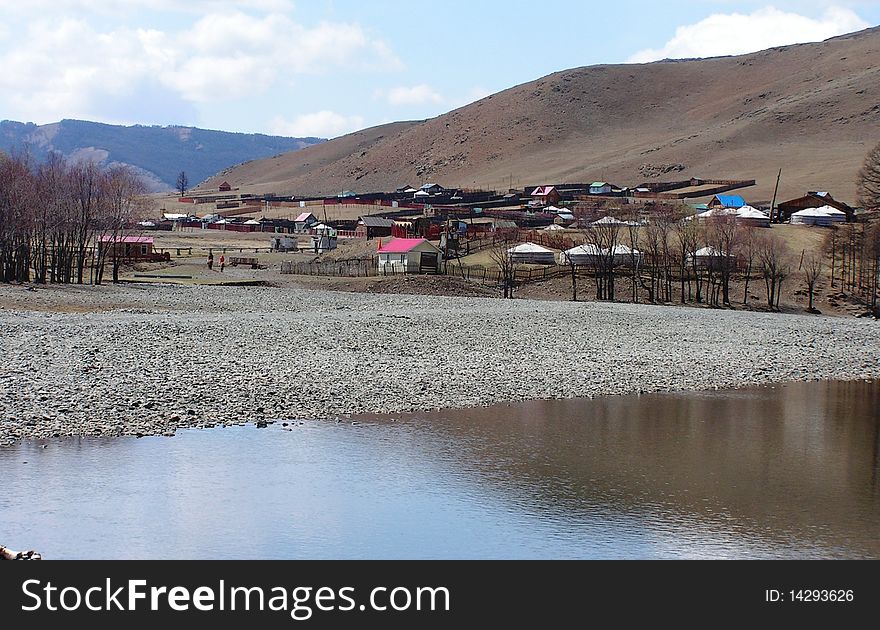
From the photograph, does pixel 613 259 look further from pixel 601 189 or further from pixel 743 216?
pixel 601 189

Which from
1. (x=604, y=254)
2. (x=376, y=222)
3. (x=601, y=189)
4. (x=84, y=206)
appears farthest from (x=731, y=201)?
(x=84, y=206)

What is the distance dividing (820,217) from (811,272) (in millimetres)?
24122

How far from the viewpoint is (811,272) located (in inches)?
2280

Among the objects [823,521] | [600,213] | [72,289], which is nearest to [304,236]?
[600,213]

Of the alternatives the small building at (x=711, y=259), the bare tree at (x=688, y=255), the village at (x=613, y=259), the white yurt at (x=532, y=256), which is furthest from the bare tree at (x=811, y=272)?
the white yurt at (x=532, y=256)

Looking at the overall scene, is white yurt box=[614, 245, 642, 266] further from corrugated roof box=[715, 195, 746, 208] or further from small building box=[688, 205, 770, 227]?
corrugated roof box=[715, 195, 746, 208]

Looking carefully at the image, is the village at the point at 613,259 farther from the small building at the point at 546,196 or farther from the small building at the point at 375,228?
the small building at the point at 546,196

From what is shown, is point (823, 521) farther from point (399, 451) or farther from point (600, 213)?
point (600, 213)

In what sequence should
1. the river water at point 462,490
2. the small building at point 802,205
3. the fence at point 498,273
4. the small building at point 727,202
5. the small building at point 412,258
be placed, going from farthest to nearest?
the small building at point 727,202 → the small building at point 802,205 → the small building at point 412,258 → the fence at point 498,273 → the river water at point 462,490

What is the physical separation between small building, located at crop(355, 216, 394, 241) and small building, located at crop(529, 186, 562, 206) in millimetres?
22466

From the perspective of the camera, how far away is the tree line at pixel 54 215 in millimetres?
48744

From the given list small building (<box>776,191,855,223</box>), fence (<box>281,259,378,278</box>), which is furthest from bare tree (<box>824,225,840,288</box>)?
fence (<box>281,259,378,278</box>)

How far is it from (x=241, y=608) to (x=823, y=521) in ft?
29.3

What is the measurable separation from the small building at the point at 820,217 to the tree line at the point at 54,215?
48.7 metres
